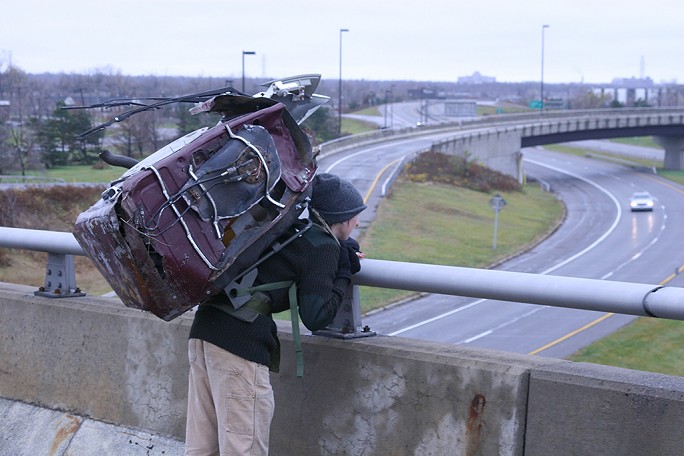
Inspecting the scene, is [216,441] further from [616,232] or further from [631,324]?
[616,232]

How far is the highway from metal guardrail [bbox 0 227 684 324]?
52.8 feet

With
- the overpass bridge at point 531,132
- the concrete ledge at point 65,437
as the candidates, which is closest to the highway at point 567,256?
the overpass bridge at point 531,132

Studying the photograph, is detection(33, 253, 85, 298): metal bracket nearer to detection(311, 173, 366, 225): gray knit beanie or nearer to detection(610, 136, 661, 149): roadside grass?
detection(311, 173, 366, 225): gray knit beanie

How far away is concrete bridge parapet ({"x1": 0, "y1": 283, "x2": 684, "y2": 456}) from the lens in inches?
149

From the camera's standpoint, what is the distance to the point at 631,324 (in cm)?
2600

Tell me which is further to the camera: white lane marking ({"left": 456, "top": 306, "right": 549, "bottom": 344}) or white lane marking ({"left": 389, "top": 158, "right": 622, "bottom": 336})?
white lane marking ({"left": 389, "top": 158, "right": 622, "bottom": 336})

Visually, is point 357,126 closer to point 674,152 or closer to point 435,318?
point 674,152

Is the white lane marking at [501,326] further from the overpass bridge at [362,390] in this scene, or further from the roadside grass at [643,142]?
the roadside grass at [643,142]

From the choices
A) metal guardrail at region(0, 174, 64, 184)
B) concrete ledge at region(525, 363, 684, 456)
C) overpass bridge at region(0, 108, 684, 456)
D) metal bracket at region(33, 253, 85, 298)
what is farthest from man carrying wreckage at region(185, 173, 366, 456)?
metal guardrail at region(0, 174, 64, 184)

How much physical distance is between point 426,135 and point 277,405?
86339 mm

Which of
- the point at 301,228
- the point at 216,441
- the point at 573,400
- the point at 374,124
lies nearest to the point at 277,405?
the point at 216,441

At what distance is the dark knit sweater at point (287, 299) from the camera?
3965 mm

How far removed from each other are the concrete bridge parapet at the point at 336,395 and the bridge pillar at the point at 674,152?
106 metres

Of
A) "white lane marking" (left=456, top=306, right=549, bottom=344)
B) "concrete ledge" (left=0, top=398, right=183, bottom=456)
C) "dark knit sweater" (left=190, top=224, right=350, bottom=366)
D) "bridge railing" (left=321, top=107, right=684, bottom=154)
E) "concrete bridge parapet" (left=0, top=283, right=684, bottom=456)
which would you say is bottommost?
"white lane marking" (left=456, top=306, right=549, bottom=344)
